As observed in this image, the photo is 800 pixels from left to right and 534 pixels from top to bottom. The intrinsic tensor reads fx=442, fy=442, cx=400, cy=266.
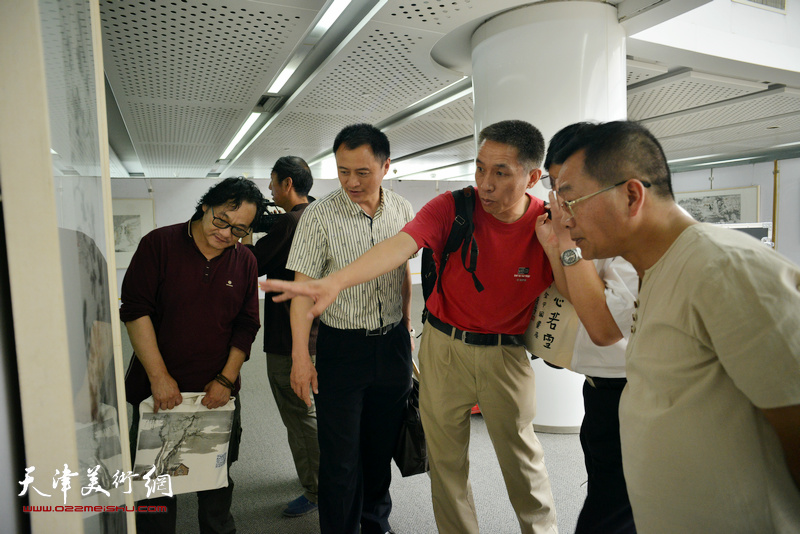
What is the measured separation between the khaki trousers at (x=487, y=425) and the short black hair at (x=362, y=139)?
0.85 metres

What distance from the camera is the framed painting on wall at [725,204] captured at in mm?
11234

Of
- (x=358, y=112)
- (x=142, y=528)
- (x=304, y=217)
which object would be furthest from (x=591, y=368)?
(x=358, y=112)

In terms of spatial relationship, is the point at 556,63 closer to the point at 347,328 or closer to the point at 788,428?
the point at 347,328

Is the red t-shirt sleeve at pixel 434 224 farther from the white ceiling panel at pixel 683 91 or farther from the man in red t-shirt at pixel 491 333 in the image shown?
the white ceiling panel at pixel 683 91

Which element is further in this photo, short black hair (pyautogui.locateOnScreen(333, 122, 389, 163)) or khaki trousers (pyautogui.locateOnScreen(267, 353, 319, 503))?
khaki trousers (pyautogui.locateOnScreen(267, 353, 319, 503))

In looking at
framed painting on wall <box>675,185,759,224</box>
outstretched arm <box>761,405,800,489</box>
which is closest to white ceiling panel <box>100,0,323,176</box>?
outstretched arm <box>761,405,800,489</box>

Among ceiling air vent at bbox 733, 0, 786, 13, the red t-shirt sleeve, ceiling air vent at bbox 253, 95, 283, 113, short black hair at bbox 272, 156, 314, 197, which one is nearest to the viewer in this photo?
the red t-shirt sleeve

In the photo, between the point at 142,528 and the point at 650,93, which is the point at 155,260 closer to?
the point at 142,528

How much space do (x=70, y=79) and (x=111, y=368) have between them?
65 centimetres

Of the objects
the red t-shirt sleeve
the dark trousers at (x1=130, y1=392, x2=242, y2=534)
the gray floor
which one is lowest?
the gray floor

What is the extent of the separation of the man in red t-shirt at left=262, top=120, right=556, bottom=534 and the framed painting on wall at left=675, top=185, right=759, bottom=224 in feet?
38.1

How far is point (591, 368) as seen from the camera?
1.57 metres

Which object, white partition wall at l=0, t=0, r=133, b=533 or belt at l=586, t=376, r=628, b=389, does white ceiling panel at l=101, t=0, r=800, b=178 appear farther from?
belt at l=586, t=376, r=628, b=389

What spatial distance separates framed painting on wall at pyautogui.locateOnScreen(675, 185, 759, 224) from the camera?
11234 millimetres
